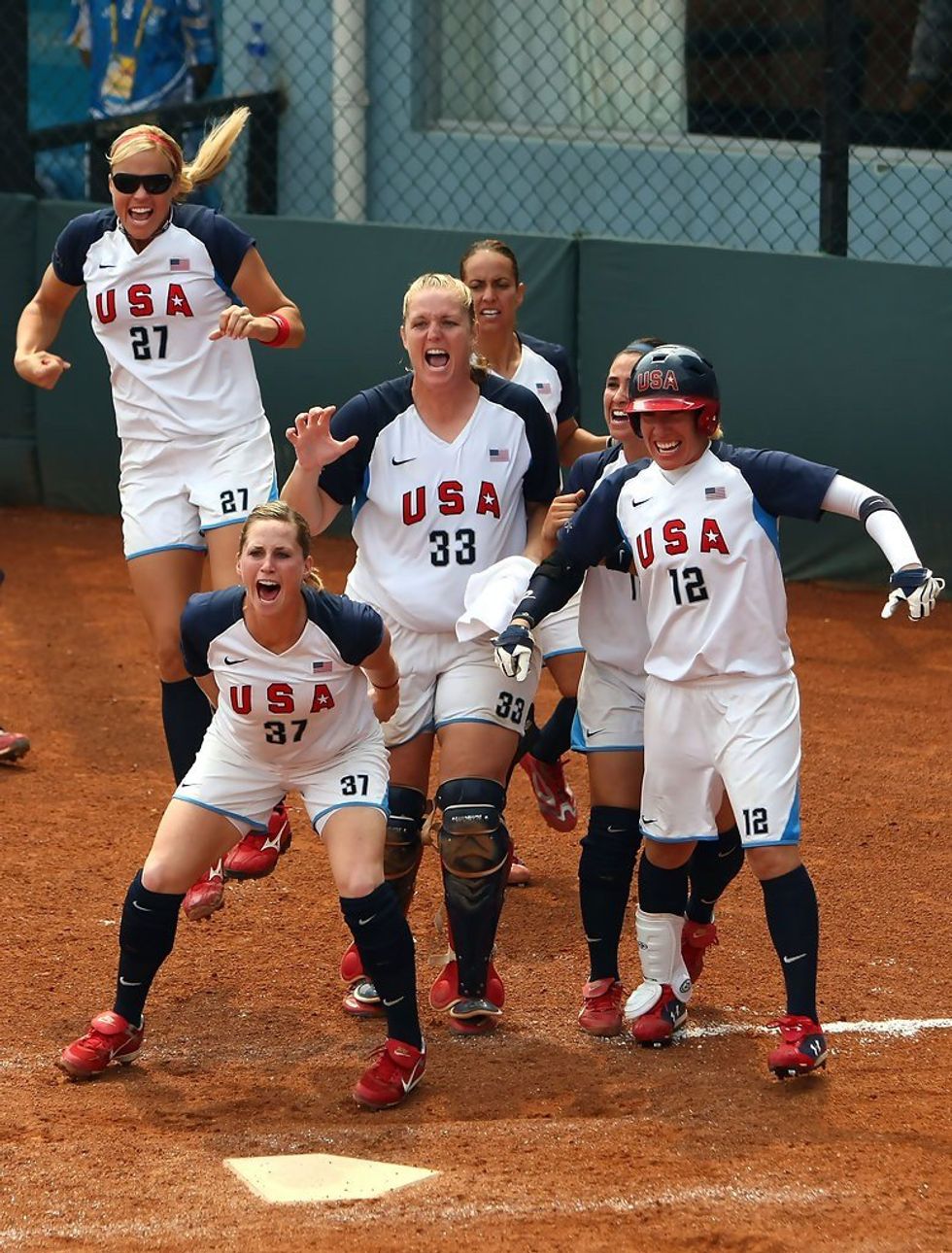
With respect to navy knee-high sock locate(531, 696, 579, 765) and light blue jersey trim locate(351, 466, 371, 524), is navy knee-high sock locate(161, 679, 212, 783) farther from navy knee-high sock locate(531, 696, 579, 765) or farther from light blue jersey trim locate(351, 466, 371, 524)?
navy knee-high sock locate(531, 696, 579, 765)

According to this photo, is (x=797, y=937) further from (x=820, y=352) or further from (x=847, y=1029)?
(x=820, y=352)

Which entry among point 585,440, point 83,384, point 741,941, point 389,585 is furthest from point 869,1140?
point 83,384

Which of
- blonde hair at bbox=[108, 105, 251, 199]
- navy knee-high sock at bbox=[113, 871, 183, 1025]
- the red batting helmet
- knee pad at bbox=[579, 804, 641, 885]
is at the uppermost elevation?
blonde hair at bbox=[108, 105, 251, 199]

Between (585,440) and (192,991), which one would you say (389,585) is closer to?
(192,991)

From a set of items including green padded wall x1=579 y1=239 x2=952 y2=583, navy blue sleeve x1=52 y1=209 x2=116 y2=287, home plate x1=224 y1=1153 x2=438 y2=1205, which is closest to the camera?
home plate x1=224 y1=1153 x2=438 y2=1205

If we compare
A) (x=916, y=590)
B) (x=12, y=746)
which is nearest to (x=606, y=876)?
(x=916, y=590)

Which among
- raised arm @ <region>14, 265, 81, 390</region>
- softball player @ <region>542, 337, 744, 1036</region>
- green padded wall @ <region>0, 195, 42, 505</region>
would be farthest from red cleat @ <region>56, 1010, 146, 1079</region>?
green padded wall @ <region>0, 195, 42, 505</region>

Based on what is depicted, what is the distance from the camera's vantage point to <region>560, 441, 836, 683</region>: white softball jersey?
4723 mm

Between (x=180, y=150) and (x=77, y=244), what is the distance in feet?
1.61

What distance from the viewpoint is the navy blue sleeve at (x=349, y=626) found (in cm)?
475

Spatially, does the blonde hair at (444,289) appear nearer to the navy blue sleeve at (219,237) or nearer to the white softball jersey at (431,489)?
the white softball jersey at (431,489)

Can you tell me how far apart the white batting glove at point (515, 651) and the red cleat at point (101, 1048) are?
1368 mm

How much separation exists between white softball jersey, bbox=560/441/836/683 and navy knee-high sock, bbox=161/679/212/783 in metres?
1.92

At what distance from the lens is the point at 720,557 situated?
4.71 meters
